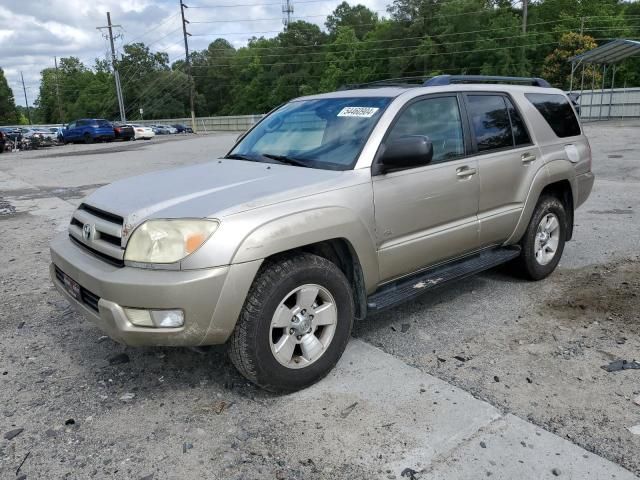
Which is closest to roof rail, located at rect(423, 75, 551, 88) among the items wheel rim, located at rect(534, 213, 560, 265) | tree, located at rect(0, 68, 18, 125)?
wheel rim, located at rect(534, 213, 560, 265)

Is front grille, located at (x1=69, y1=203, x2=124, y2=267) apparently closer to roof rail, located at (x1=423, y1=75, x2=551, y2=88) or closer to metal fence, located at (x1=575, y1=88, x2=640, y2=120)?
roof rail, located at (x1=423, y1=75, x2=551, y2=88)

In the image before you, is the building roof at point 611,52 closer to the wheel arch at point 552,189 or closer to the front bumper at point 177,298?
the wheel arch at point 552,189

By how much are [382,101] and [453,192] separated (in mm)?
828

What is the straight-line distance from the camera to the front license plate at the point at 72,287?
318 cm

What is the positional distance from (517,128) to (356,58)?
7904 cm

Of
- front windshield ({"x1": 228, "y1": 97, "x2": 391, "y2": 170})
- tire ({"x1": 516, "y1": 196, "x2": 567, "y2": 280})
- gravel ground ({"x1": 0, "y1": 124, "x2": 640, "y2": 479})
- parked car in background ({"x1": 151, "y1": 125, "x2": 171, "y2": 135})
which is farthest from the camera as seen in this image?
parked car in background ({"x1": 151, "y1": 125, "x2": 171, "y2": 135})

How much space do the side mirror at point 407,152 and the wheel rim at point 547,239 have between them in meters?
2.04

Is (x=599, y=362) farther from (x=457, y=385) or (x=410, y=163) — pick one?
(x=410, y=163)

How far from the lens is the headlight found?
279 cm

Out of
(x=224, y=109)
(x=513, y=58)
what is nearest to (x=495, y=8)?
(x=513, y=58)

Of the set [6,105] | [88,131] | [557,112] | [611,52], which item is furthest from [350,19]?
[557,112]

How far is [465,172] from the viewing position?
159 inches

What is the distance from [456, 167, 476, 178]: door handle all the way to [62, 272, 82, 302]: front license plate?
266cm

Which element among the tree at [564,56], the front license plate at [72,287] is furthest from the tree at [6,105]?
the front license plate at [72,287]
